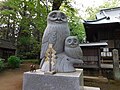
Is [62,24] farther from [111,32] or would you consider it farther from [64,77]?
[111,32]

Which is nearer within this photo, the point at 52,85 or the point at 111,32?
the point at 52,85

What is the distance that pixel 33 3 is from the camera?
9477 mm

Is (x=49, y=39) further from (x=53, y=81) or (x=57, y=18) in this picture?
(x=53, y=81)

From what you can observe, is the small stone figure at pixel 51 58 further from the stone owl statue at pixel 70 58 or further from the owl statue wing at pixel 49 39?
the owl statue wing at pixel 49 39

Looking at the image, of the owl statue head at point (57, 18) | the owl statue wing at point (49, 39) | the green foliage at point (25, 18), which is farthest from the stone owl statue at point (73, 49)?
the green foliage at point (25, 18)

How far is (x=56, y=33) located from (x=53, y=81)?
143cm

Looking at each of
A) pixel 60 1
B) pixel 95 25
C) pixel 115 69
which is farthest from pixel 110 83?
pixel 60 1

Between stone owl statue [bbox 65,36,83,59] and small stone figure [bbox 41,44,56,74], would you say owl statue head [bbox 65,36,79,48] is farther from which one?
Result: small stone figure [bbox 41,44,56,74]

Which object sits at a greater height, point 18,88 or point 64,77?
point 64,77

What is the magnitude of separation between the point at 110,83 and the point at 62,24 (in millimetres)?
5402

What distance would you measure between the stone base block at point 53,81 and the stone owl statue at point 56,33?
815mm

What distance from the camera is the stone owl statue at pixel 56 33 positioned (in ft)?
12.4

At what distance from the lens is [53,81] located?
10.5 feet

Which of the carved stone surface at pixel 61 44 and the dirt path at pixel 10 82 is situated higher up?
the carved stone surface at pixel 61 44
